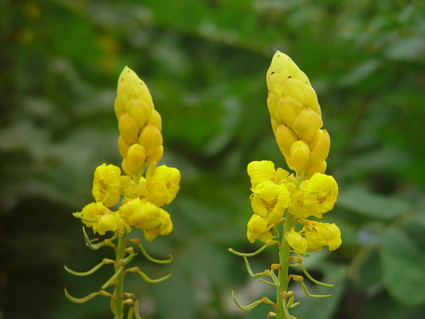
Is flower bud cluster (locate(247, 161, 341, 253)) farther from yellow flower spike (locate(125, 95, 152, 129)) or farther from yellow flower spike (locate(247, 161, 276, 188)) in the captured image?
yellow flower spike (locate(125, 95, 152, 129))

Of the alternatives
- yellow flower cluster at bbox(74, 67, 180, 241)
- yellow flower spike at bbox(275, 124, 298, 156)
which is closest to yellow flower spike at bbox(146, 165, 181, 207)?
yellow flower cluster at bbox(74, 67, 180, 241)

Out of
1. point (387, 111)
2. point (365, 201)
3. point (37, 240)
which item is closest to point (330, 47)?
point (387, 111)

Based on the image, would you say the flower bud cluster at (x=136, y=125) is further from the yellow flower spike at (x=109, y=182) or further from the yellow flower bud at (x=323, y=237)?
the yellow flower bud at (x=323, y=237)

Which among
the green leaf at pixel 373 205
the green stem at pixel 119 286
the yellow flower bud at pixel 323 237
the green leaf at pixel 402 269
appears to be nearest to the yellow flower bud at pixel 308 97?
the yellow flower bud at pixel 323 237

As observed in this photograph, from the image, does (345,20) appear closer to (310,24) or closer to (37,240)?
(310,24)

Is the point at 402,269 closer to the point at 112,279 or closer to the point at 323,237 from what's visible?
the point at 323,237
